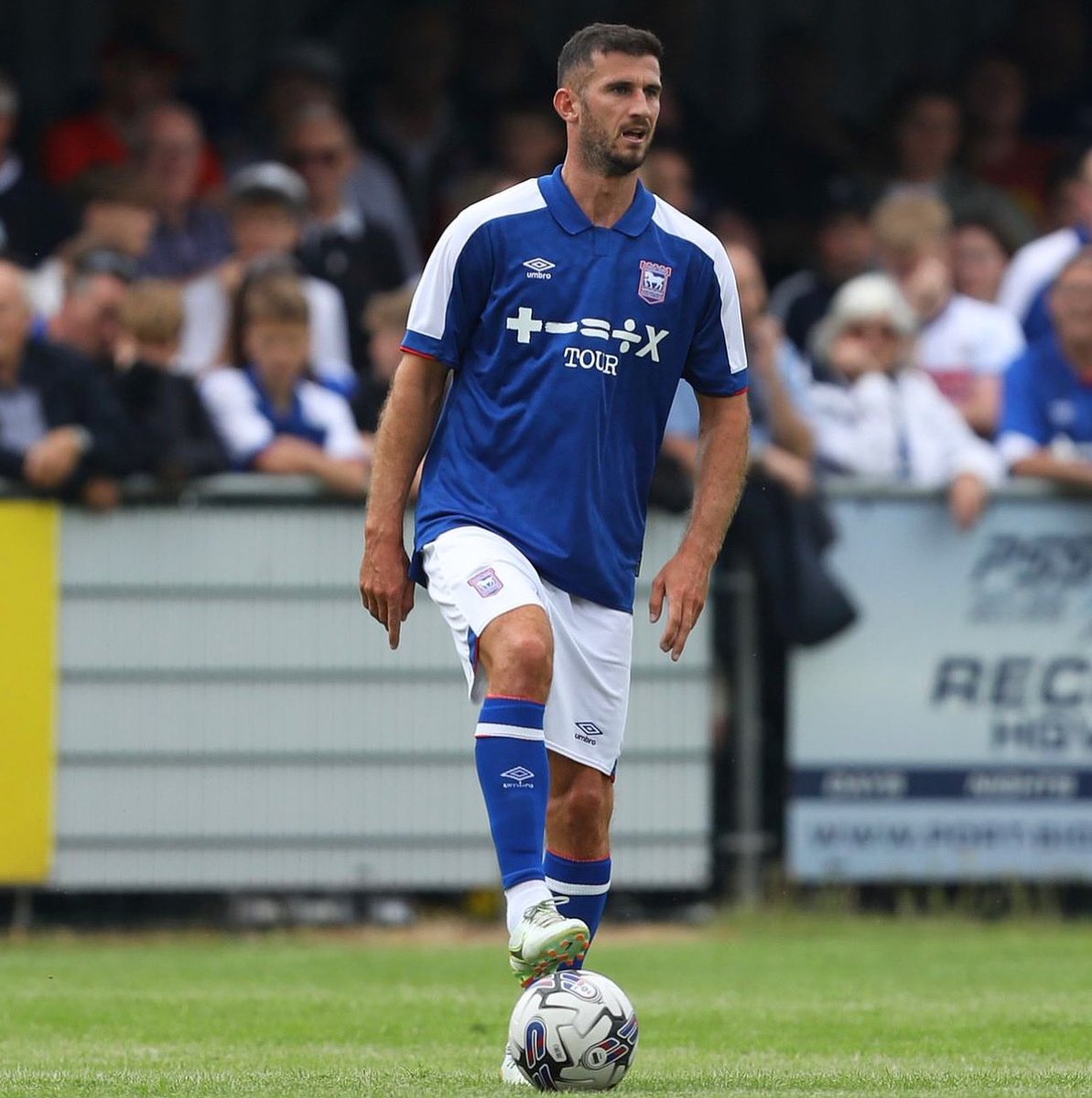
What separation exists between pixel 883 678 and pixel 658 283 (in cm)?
440

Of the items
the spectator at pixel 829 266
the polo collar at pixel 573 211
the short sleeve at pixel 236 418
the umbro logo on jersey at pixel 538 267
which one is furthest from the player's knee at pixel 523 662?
the spectator at pixel 829 266

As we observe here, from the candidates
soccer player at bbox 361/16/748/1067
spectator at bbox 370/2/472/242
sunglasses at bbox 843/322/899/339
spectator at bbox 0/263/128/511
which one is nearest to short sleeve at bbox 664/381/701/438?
sunglasses at bbox 843/322/899/339

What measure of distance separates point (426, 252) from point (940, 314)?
2749 mm

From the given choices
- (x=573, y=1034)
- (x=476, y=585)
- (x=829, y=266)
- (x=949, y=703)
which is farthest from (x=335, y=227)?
(x=573, y=1034)

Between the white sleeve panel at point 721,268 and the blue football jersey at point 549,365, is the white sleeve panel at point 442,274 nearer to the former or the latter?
the blue football jersey at point 549,365

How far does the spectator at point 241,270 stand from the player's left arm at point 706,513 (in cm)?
489

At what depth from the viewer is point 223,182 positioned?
12586mm

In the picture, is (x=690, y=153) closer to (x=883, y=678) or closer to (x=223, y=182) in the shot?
(x=223, y=182)

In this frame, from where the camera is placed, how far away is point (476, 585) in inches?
234

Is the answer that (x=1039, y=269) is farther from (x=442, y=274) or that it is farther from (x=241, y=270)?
(x=442, y=274)

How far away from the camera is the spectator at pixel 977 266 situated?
41.4 feet

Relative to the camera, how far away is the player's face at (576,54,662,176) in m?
6.09

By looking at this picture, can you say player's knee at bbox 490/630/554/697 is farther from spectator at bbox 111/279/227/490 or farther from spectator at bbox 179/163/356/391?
spectator at bbox 179/163/356/391

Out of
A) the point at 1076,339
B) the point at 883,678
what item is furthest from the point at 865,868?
the point at 1076,339
